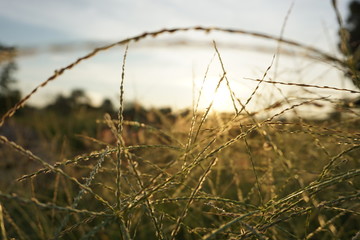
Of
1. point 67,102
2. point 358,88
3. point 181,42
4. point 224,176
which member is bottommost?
point 67,102

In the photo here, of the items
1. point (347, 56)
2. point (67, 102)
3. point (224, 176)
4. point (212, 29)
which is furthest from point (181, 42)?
point (67, 102)

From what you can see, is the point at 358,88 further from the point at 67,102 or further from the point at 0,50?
the point at 67,102

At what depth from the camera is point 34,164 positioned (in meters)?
3.82

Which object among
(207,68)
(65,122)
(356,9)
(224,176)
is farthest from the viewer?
(356,9)

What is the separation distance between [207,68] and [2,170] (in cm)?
347

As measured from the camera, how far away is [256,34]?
0.60m

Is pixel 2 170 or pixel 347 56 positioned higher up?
pixel 347 56

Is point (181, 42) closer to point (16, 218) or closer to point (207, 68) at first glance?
point (207, 68)

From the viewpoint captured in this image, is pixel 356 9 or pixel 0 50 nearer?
pixel 0 50

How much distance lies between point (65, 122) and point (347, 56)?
704 cm

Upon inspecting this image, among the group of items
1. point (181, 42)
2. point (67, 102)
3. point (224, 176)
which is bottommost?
point (67, 102)

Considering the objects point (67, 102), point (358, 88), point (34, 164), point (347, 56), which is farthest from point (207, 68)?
point (67, 102)

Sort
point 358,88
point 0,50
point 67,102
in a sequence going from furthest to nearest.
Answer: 1. point 67,102
2. point 358,88
3. point 0,50

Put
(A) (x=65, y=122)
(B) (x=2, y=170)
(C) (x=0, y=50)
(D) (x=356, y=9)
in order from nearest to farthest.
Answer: (C) (x=0, y=50) → (B) (x=2, y=170) → (A) (x=65, y=122) → (D) (x=356, y=9)
